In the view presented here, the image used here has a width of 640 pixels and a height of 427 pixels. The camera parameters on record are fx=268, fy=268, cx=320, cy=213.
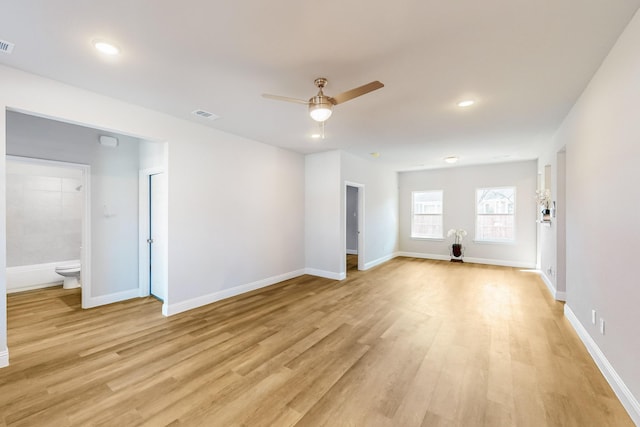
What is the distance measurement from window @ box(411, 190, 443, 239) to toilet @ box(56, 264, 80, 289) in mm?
8269

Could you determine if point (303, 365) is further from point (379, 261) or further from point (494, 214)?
point (494, 214)

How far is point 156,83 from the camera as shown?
2.76m

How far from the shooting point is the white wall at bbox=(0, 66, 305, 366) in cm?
269

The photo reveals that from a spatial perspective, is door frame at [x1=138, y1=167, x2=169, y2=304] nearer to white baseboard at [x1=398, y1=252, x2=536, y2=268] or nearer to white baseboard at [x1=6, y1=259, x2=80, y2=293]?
white baseboard at [x1=6, y1=259, x2=80, y2=293]

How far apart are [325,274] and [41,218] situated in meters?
5.68

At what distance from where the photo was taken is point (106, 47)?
2.15 meters

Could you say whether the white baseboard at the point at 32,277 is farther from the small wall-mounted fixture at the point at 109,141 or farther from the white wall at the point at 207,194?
the white wall at the point at 207,194

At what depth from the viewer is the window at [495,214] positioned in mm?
7086

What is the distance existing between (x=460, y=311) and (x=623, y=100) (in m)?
2.93

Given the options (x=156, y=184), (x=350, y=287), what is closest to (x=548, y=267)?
(x=350, y=287)

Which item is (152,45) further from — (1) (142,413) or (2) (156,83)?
(1) (142,413)

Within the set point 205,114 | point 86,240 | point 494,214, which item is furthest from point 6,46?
point 494,214

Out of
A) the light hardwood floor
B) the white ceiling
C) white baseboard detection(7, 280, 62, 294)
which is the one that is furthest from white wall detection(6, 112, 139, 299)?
white baseboard detection(7, 280, 62, 294)

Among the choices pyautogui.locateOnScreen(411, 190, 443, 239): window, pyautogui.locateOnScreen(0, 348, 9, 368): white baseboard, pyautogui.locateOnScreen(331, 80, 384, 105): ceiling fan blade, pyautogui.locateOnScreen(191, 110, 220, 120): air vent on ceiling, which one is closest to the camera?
→ pyautogui.locateOnScreen(331, 80, 384, 105): ceiling fan blade
